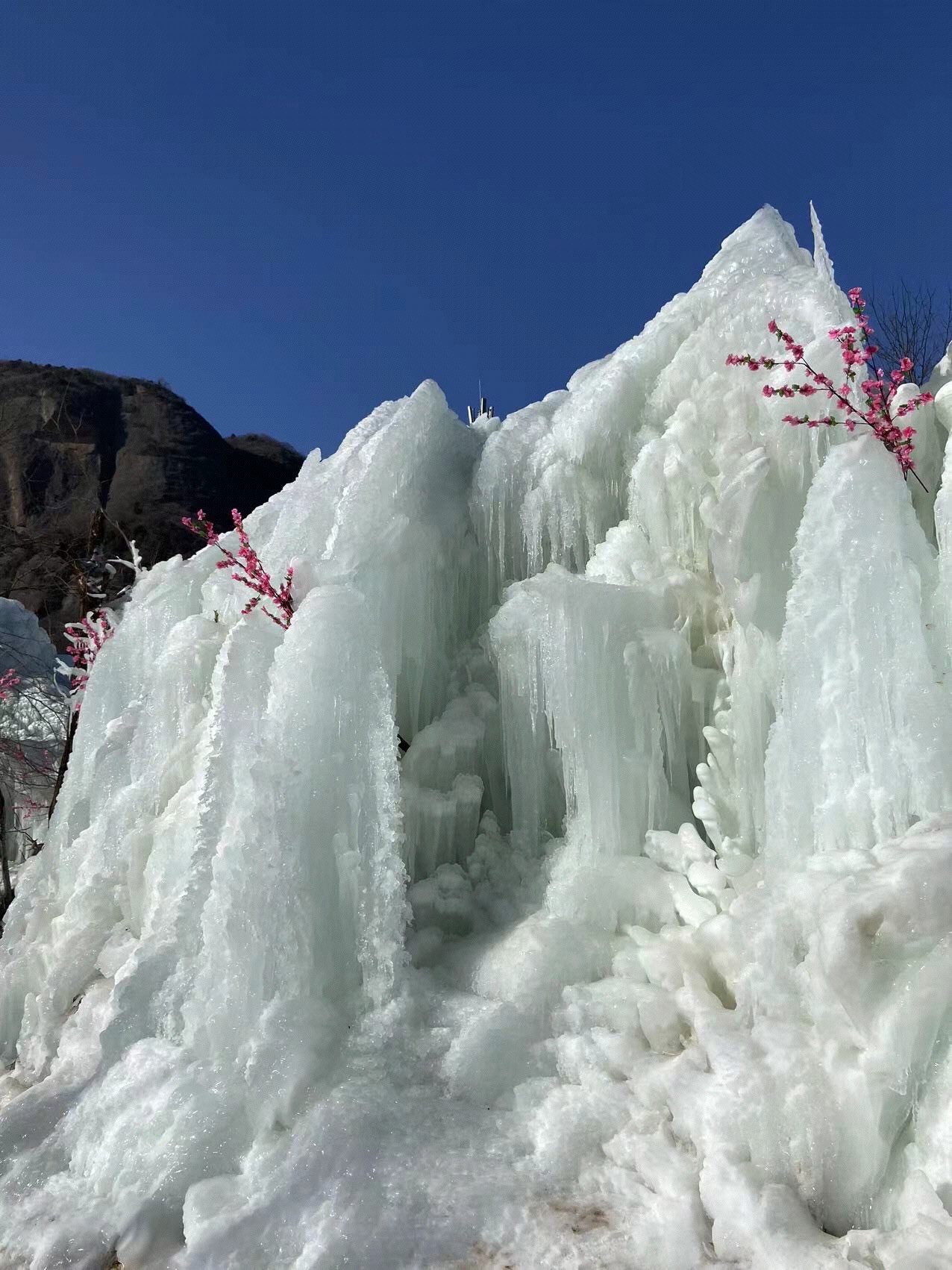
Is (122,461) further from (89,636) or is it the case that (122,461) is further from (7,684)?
Answer: (89,636)

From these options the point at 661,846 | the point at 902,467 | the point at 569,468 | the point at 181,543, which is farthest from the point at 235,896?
the point at 181,543

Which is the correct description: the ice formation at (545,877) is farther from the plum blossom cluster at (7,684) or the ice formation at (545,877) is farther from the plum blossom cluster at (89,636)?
the plum blossom cluster at (7,684)

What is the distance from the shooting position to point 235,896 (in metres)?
3.62

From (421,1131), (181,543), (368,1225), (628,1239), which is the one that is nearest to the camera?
(628,1239)

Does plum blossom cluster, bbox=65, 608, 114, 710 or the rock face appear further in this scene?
the rock face

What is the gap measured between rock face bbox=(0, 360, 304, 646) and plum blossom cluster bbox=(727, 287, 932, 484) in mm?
17661

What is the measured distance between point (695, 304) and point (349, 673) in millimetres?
3109

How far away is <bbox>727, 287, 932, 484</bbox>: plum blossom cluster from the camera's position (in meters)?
3.50

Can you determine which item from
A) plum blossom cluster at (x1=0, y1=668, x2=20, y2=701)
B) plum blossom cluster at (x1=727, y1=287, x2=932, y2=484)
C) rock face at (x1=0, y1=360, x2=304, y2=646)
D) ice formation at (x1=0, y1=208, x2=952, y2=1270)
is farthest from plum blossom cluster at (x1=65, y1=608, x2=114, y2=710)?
rock face at (x1=0, y1=360, x2=304, y2=646)

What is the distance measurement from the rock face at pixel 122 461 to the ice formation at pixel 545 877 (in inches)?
625

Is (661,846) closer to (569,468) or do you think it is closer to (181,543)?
(569,468)

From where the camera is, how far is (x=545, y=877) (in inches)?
156

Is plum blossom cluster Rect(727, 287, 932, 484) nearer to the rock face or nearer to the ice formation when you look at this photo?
the ice formation

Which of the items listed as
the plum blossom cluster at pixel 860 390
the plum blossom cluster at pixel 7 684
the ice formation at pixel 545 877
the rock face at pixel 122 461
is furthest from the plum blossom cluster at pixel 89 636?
the rock face at pixel 122 461
